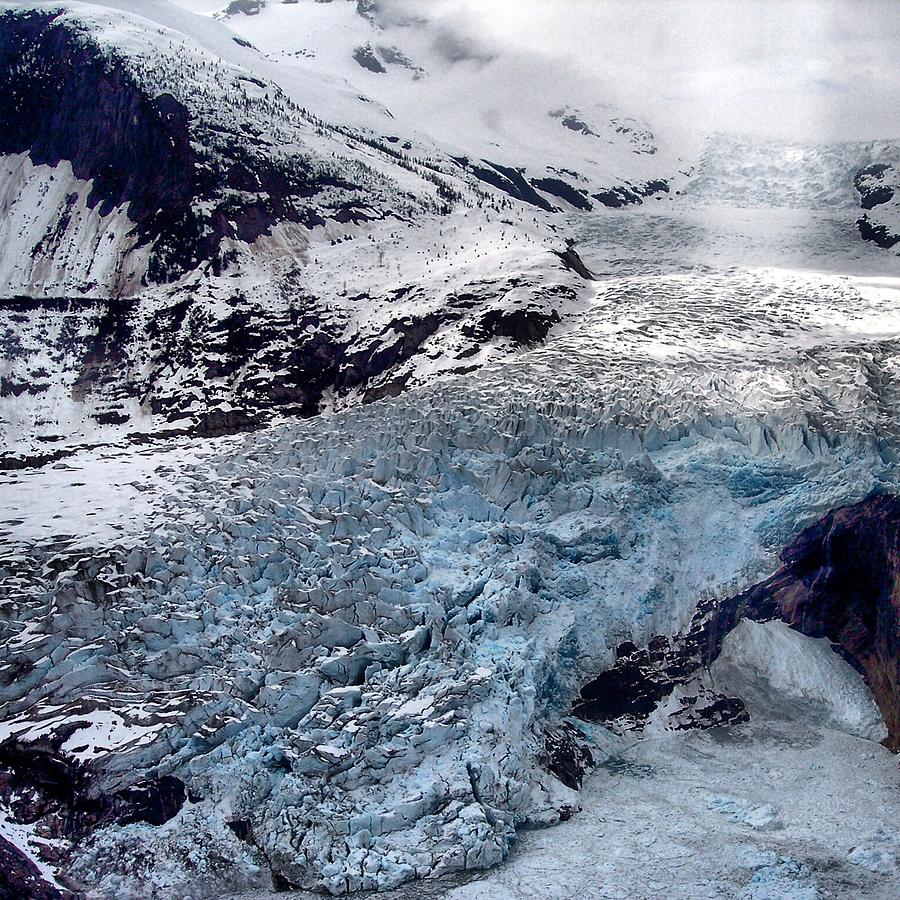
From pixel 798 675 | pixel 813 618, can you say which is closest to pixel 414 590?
pixel 798 675

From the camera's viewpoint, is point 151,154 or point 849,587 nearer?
point 849,587

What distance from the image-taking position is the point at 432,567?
1950cm

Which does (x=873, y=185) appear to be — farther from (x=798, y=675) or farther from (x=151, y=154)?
(x=798, y=675)

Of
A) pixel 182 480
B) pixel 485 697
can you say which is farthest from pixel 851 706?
pixel 182 480

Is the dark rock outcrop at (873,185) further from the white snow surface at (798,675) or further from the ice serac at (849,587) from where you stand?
the white snow surface at (798,675)

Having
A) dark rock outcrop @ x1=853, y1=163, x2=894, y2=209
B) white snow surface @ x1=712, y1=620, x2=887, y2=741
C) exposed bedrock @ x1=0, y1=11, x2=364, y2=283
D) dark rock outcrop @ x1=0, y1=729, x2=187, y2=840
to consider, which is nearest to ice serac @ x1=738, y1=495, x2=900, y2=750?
white snow surface @ x1=712, y1=620, x2=887, y2=741

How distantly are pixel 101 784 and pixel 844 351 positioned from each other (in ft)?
76.4

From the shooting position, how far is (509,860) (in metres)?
14.5

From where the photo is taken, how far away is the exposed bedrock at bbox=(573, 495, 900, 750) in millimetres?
18406

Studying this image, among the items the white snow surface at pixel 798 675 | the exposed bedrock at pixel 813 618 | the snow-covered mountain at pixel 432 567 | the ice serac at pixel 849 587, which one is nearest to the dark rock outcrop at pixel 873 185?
the snow-covered mountain at pixel 432 567

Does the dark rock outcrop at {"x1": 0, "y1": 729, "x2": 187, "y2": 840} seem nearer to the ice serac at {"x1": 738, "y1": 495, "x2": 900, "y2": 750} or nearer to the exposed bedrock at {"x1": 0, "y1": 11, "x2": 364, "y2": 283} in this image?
the ice serac at {"x1": 738, "y1": 495, "x2": 900, "y2": 750}

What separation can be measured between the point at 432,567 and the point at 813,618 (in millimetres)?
8563

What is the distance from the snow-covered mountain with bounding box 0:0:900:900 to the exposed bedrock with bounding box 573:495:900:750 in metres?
0.07

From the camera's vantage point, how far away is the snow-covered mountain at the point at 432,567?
49.0 ft
